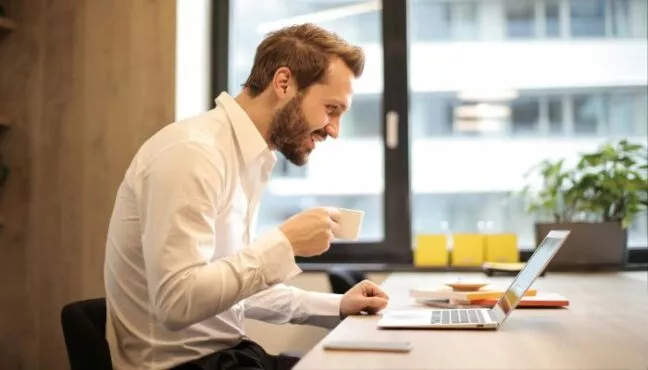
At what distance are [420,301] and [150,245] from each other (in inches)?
32.1

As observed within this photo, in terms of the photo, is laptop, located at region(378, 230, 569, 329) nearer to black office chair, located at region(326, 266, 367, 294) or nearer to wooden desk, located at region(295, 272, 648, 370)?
wooden desk, located at region(295, 272, 648, 370)

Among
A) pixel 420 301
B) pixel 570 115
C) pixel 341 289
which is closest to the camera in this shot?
pixel 420 301

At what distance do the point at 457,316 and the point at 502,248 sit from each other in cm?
159

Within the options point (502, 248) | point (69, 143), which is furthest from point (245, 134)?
point (502, 248)

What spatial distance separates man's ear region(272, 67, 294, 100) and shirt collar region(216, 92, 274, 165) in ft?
0.31

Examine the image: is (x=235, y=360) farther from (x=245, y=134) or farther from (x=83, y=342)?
(x=245, y=134)

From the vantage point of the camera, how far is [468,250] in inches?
118

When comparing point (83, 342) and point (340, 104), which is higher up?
point (340, 104)

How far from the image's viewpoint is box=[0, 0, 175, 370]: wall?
287 cm

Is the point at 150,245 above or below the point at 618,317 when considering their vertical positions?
above

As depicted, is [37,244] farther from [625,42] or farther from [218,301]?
[625,42]

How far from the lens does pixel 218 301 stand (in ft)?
4.10

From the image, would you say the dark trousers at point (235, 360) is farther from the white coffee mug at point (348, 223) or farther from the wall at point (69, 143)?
the wall at point (69, 143)

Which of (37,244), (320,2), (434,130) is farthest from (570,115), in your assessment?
(37,244)
